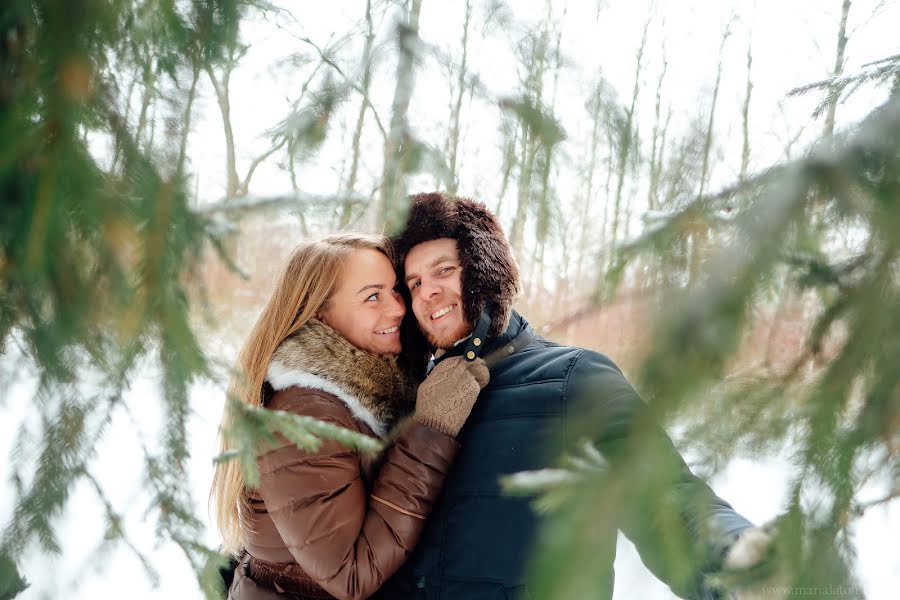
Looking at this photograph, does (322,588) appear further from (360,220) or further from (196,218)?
(196,218)

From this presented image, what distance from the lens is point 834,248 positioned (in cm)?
58

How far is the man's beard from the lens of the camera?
1.77 meters

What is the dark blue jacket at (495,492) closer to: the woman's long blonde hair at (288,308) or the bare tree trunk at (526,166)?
the woman's long blonde hair at (288,308)

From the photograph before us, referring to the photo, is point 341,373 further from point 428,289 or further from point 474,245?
point 474,245

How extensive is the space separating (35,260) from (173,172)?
16 centimetres

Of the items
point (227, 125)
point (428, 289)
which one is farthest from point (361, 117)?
point (428, 289)

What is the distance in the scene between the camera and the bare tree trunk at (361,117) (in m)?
0.87

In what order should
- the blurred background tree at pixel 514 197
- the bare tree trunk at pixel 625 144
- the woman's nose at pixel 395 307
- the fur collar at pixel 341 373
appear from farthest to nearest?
the woman's nose at pixel 395 307, the fur collar at pixel 341 373, the bare tree trunk at pixel 625 144, the blurred background tree at pixel 514 197

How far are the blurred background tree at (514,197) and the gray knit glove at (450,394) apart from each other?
653mm

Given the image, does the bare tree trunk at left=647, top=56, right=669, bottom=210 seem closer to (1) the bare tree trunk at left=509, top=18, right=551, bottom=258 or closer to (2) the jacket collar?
(1) the bare tree trunk at left=509, top=18, right=551, bottom=258

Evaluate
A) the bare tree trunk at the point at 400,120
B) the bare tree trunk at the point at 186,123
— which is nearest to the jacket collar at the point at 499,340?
the bare tree trunk at the point at 400,120

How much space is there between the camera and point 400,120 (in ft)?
2.80

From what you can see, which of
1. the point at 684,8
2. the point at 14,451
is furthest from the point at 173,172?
the point at 684,8

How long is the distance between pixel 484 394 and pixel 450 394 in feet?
0.48
